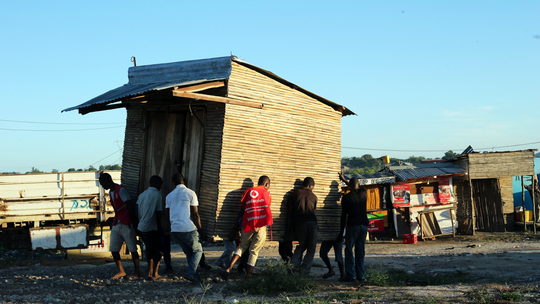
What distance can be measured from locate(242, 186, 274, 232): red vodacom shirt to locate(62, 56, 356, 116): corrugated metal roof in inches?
78.8

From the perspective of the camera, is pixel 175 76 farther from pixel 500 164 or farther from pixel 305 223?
pixel 500 164

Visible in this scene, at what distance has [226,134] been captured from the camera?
702 cm

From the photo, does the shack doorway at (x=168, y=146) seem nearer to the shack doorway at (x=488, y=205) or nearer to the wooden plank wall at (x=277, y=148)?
the wooden plank wall at (x=277, y=148)

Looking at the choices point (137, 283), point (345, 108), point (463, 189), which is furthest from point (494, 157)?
point (137, 283)

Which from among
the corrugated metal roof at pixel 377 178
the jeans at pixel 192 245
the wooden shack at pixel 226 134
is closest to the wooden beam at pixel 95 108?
the wooden shack at pixel 226 134

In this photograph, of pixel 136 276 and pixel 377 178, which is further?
pixel 377 178

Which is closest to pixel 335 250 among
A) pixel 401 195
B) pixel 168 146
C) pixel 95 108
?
pixel 168 146

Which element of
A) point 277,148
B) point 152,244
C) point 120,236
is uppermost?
point 277,148

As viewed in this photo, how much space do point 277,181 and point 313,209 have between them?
0.83 meters

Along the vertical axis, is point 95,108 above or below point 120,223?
above

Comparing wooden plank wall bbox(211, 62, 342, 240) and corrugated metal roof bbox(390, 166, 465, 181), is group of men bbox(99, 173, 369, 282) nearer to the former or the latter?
wooden plank wall bbox(211, 62, 342, 240)

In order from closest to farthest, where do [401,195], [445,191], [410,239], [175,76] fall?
1. [175,76]
2. [410,239]
3. [401,195]
4. [445,191]

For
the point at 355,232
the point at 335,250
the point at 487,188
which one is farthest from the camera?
the point at 487,188

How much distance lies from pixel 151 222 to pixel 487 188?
16316mm
